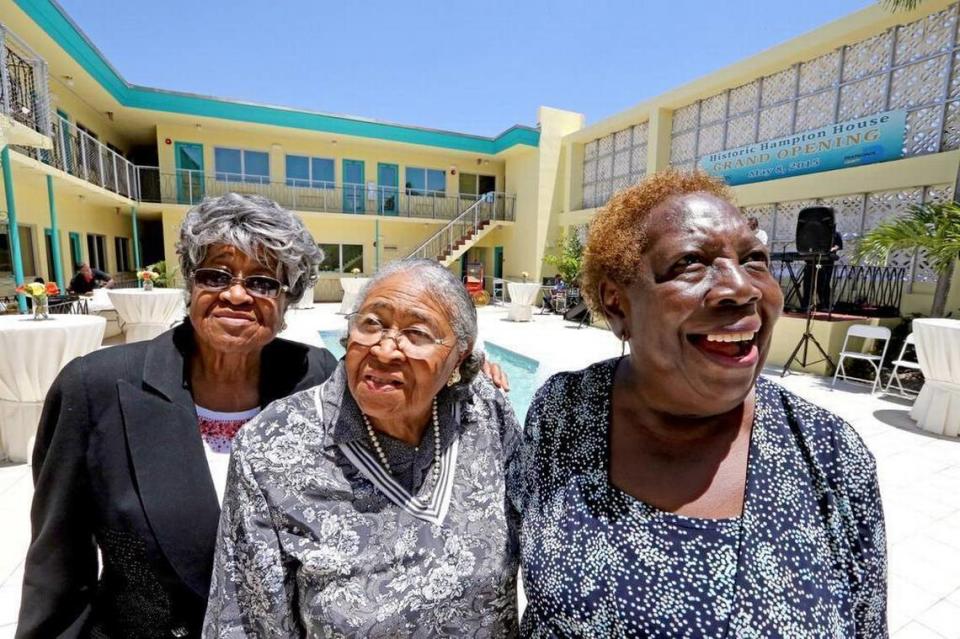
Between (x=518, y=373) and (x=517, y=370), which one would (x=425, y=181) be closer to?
(x=517, y=370)

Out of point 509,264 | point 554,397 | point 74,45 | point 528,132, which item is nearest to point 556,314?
point 509,264

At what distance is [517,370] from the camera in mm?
7898

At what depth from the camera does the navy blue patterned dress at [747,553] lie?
35.5 inches

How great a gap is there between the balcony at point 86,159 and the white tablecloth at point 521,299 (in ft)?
31.0

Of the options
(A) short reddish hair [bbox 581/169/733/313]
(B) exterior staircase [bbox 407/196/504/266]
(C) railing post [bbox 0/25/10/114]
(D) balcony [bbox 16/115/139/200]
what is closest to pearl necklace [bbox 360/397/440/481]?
(A) short reddish hair [bbox 581/169/733/313]

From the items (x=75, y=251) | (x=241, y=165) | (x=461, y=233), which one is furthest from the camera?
(x=461, y=233)

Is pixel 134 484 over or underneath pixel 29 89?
underneath

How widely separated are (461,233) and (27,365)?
14.6m

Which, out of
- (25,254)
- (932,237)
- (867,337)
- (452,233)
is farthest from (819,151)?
(25,254)

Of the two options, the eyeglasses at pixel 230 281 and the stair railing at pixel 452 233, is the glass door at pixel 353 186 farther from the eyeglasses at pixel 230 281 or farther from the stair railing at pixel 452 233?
the eyeglasses at pixel 230 281

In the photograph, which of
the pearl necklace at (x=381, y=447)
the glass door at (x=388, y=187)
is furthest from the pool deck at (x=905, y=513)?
the glass door at (x=388, y=187)

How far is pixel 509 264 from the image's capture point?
1823cm

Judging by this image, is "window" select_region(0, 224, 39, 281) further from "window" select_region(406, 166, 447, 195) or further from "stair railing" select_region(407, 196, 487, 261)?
"window" select_region(406, 166, 447, 195)

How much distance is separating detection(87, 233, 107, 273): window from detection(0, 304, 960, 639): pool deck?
11.9 meters
